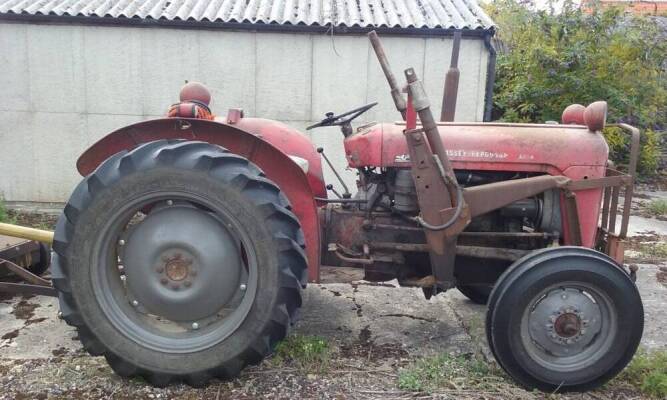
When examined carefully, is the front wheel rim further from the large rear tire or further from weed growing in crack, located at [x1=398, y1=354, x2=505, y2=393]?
weed growing in crack, located at [x1=398, y1=354, x2=505, y2=393]

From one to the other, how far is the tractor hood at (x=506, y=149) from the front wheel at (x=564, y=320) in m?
0.52

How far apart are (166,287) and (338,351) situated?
102cm

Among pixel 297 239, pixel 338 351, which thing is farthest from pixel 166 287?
pixel 338 351

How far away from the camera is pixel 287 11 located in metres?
6.97

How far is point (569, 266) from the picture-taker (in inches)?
103

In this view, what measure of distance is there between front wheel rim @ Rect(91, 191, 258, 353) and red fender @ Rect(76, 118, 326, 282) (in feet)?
1.13

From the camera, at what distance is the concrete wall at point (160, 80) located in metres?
6.66

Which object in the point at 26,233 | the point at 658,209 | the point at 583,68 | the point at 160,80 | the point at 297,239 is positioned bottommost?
the point at 658,209

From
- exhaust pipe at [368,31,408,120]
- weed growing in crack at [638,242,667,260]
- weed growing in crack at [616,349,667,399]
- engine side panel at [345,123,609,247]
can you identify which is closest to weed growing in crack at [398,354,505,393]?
weed growing in crack at [616,349,667,399]

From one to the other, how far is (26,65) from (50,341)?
4887 mm

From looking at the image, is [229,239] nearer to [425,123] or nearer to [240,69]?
[425,123]

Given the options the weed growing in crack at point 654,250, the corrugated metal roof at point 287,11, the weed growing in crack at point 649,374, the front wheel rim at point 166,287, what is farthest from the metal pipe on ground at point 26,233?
the weed growing in crack at point 654,250

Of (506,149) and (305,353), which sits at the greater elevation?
(506,149)

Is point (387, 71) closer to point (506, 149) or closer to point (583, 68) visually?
point (506, 149)
